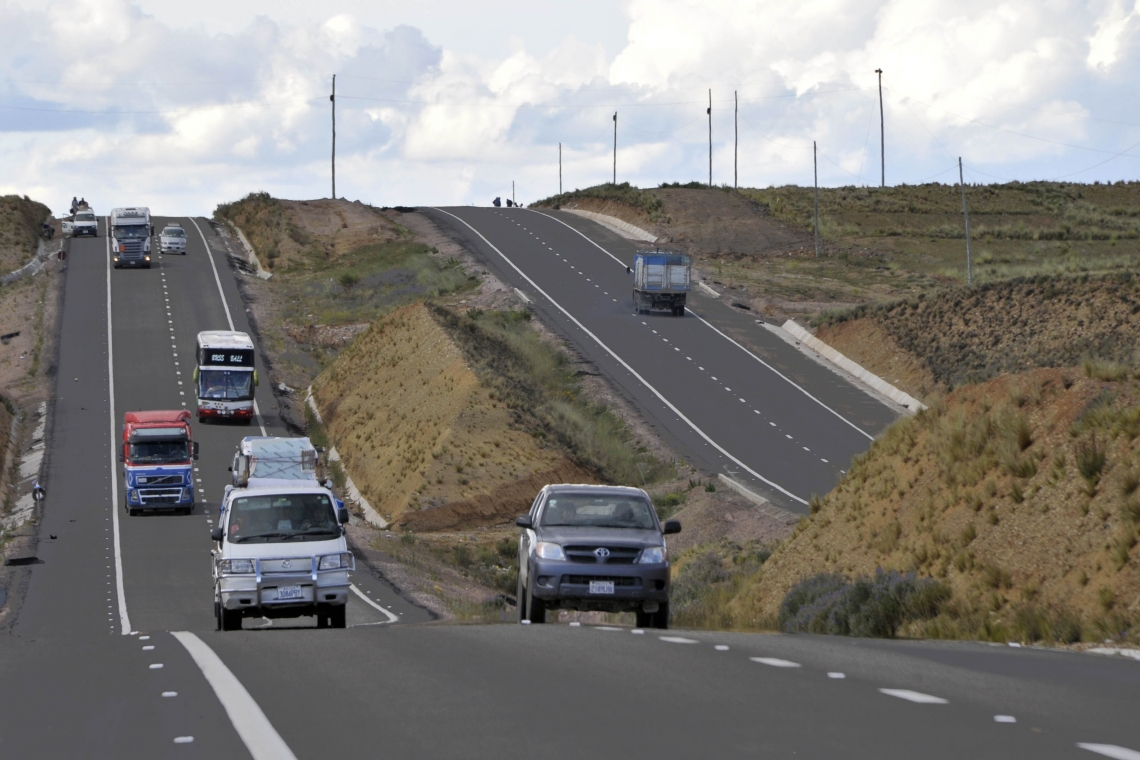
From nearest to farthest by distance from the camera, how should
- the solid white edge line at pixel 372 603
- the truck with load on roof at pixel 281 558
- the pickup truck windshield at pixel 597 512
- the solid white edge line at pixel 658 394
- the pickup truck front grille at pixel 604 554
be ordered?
the pickup truck front grille at pixel 604 554 → the pickup truck windshield at pixel 597 512 → the truck with load on roof at pixel 281 558 → the solid white edge line at pixel 372 603 → the solid white edge line at pixel 658 394

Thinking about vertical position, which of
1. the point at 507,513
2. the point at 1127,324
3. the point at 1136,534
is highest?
the point at 1127,324

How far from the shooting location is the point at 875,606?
16.5m

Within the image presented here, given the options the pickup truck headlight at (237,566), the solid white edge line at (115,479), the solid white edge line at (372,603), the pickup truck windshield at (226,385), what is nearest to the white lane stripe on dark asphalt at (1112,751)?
the solid white edge line at (115,479)

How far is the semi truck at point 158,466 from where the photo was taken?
138 ft

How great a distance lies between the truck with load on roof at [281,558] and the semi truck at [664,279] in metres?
54.3

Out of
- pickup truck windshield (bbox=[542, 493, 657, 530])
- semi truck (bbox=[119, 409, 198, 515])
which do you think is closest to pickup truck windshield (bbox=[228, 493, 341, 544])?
pickup truck windshield (bbox=[542, 493, 657, 530])

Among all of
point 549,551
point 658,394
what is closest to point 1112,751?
point 549,551

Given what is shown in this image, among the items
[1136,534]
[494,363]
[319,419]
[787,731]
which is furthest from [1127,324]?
[787,731]

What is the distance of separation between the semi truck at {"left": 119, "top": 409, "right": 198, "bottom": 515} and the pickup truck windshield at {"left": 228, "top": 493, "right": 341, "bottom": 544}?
24.7m

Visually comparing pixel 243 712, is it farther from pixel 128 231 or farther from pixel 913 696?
pixel 128 231

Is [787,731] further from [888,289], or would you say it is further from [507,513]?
[888,289]

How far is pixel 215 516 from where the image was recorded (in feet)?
140

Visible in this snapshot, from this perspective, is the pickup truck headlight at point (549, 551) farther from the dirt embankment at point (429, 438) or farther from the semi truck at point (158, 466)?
the semi truck at point (158, 466)

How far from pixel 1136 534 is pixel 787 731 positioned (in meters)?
9.08
